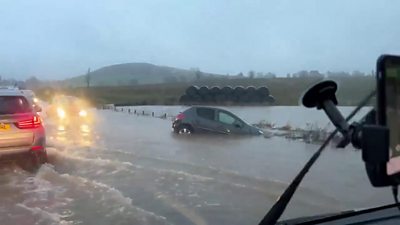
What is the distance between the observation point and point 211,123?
2295 centimetres

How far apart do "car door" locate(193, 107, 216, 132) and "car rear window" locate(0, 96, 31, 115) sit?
1131 centimetres

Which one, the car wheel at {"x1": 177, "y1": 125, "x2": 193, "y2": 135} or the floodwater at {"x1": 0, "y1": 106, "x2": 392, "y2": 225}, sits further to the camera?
the car wheel at {"x1": 177, "y1": 125, "x2": 193, "y2": 135}

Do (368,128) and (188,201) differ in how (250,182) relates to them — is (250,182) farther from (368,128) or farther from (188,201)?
(368,128)

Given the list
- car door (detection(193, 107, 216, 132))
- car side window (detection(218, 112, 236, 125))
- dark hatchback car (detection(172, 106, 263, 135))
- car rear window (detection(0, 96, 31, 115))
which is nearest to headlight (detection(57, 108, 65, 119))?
dark hatchback car (detection(172, 106, 263, 135))

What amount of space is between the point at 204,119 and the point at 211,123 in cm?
39

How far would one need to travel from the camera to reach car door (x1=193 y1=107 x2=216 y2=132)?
903 inches

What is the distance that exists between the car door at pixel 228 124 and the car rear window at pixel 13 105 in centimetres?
1131

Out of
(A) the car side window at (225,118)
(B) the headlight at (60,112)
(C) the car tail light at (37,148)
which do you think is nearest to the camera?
(C) the car tail light at (37,148)

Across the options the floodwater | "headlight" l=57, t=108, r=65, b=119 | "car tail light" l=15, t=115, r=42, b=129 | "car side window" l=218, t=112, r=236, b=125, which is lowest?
the floodwater

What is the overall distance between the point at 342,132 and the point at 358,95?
2.48 feet

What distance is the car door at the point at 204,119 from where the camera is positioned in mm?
22938

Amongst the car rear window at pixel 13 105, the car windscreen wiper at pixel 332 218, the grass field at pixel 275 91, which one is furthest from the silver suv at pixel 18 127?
the car windscreen wiper at pixel 332 218

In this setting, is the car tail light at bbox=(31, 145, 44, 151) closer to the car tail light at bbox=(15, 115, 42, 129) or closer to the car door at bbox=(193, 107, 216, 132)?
the car tail light at bbox=(15, 115, 42, 129)

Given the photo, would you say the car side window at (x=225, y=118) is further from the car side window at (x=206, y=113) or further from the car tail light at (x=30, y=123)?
the car tail light at (x=30, y=123)
